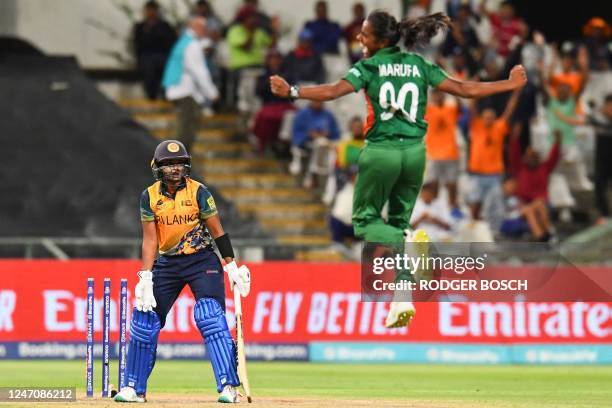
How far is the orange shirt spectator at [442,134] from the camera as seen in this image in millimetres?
26094

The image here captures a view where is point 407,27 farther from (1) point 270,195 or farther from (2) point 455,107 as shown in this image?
(1) point 270,195

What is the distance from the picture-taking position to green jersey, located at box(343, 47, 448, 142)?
13984mm

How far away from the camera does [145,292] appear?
14.0m

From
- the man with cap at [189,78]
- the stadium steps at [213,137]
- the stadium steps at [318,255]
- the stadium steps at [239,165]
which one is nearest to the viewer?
the stadium steps at [318,255]

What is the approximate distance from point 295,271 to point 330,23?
20.9 ft

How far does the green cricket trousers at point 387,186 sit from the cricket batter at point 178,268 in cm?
113

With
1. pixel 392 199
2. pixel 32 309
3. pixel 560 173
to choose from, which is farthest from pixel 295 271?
pixel 392 199

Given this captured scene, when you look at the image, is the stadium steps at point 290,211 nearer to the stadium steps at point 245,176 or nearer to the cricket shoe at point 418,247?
the stadium steps at point 245,176

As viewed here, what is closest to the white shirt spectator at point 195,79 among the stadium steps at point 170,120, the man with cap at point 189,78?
the man with cap at point 189,78

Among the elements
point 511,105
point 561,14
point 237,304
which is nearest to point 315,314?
point 511,105

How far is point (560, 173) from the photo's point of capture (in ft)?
91.0

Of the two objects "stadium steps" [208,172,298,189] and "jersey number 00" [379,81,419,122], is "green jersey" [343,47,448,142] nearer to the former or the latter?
"jersey number 00" [379,81,419,122]

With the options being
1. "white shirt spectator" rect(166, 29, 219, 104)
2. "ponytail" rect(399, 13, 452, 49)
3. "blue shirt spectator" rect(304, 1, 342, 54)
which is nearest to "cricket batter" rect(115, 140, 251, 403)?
"ponytail" rect(399, 13, 452, 49)

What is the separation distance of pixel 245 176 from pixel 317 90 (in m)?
14.8
